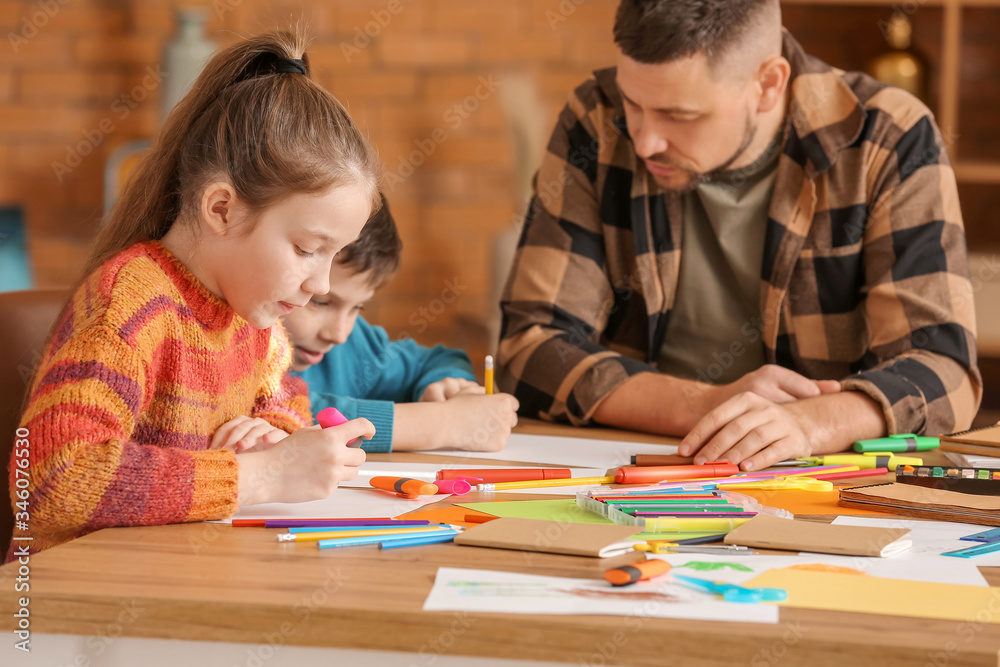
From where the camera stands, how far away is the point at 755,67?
4.82 ft

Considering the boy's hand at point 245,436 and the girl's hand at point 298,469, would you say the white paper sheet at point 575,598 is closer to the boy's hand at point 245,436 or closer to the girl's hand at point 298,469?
the girl's hand at point 298,469

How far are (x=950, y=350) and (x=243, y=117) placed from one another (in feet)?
3.19

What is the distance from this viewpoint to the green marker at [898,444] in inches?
45.4

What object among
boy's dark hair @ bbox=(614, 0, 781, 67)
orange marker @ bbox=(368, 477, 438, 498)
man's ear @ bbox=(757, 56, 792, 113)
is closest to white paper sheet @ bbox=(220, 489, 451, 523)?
orange marker @ bbox=(368, 477, 438, 498)

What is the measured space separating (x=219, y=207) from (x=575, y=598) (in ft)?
1.77

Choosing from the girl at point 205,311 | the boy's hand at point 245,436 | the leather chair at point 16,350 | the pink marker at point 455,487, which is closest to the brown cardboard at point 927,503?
the pink marker at point 455,487

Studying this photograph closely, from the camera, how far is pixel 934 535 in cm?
83

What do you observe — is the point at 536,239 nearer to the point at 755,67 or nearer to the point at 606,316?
the point at 606,316

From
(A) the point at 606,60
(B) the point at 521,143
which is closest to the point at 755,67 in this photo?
(B) the point at 521,143

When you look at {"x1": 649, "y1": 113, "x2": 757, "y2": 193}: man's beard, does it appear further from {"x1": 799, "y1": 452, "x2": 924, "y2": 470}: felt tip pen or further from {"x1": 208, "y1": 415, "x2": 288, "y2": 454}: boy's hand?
{"x1": 208, "y1": 415, "x2": 288, "y2": 454}: boy's hand

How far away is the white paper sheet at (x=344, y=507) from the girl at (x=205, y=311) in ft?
0.06

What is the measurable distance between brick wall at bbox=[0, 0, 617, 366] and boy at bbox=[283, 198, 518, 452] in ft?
4.64

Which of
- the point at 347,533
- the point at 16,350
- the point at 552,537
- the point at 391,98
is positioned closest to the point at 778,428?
the point at 552,537

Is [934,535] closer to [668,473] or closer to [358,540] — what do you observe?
[668,473]
